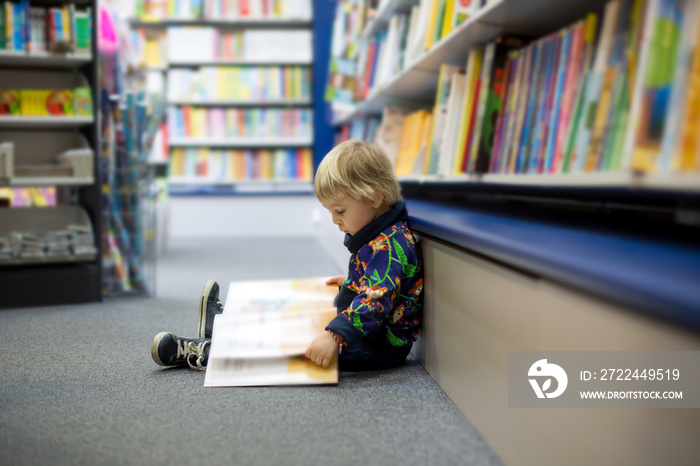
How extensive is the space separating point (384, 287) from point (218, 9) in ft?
13.6

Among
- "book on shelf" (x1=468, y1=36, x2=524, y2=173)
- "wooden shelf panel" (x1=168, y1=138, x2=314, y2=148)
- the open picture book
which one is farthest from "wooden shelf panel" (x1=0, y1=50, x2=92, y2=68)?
"wooden shelf panel" (x1=168, y1=138, x2=314, y2=148)

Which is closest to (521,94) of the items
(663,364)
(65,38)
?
(663,364)

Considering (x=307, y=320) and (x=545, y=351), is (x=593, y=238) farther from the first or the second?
(x=307, y=320)

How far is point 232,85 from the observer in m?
4.76

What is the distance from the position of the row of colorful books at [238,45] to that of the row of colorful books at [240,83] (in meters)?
0.09

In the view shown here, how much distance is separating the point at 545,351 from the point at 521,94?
717mm

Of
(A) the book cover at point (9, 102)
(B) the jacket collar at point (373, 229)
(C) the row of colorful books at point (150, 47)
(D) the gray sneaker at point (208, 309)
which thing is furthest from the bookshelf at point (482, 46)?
(C) the row of colorful books at point (150, 47)

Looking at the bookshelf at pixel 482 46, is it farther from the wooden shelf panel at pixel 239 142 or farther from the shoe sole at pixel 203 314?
the wooden shelf panel at pixel 239 142

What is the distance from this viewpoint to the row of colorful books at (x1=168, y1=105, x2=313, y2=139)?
4746 mm

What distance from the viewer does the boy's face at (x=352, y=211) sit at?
1.34 meters

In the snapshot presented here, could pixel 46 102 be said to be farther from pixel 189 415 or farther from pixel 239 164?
pixel 239 164

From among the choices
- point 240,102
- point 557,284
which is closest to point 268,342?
point 557,284

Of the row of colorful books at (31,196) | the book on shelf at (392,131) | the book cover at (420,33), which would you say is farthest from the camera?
the row of colorful books at (31,196)

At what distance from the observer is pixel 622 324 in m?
0.65
